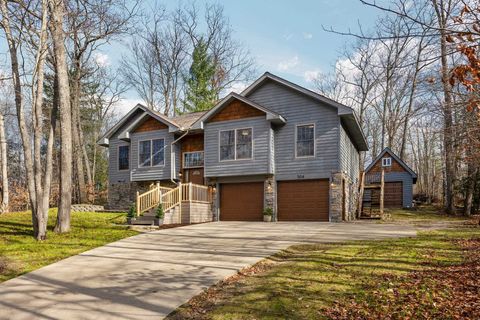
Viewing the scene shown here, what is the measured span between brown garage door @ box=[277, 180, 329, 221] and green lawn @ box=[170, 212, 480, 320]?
7615 mm

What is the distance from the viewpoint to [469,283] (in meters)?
5.77

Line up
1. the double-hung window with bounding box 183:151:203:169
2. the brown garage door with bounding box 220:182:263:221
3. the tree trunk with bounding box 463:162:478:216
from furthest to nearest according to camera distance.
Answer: the tree trunk with bounding box 463:162:478:216, the double-hung window with bounding box 183:151:203:169, the brown garage door with bounding box 220:182:263:221

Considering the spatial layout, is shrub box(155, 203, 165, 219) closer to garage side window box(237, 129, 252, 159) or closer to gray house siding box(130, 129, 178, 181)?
garage side window box(237, 129, 252, 159)

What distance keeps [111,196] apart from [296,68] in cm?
1662

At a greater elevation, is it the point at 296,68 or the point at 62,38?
the point at 62,38

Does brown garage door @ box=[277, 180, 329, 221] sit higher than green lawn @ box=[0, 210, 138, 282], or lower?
higher

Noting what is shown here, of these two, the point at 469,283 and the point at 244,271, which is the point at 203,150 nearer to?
the point at 244,271

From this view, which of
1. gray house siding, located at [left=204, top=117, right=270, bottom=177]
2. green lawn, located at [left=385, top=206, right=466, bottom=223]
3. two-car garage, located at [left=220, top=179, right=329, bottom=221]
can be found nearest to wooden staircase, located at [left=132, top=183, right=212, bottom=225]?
gray house siding, located at [left=204, top=117, right=270, bottom=177]

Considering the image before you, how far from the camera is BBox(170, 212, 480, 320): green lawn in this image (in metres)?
5.21

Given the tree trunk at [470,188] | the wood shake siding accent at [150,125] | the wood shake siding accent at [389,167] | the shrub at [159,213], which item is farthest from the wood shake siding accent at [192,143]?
the wood shake siding accent at [389,167]

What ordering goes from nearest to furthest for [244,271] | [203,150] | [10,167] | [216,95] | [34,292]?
[34,292] < [244,271] < [203,150] < [216,95] < [10,167]

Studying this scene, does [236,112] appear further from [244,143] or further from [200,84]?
[200,84]

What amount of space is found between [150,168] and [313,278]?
633 inches

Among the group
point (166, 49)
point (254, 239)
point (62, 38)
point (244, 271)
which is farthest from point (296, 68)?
point (166, 49)
